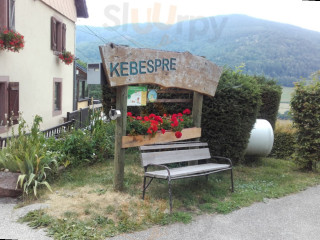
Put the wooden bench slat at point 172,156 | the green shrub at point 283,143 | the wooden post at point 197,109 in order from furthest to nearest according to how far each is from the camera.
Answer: the green shrub at point 283,143, the wooden post at point 197,109, the wooden bench slat at point 172,156

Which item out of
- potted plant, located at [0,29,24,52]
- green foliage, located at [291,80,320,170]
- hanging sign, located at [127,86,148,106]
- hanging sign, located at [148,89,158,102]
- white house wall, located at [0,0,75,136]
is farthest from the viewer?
white house wall, located at [0,0,75,136]

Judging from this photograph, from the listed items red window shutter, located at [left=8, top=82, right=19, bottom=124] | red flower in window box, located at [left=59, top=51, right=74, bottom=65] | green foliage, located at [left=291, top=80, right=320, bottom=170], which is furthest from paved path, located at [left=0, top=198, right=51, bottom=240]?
red flower in window box, located at [left=59, top=51, right=74, bottom=65]

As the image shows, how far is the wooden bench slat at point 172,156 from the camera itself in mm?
4882

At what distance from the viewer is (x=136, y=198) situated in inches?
185

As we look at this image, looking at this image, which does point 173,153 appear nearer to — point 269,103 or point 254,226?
point 254,226

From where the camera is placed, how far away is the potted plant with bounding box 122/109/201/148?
4965 mm

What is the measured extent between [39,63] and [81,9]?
5.40 m

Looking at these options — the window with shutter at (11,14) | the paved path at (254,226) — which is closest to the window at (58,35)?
the window with shutter at (11,14)

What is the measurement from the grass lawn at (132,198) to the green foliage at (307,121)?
0.71 m

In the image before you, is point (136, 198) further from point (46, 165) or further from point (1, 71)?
point (1, 71)

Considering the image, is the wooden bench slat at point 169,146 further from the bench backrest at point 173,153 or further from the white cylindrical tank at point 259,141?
the white cylindrical tank at point 259,141

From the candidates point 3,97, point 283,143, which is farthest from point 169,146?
point 283,143

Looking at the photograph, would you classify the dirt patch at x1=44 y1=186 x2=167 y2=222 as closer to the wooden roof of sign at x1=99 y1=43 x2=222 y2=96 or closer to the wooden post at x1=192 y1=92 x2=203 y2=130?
the wooden roof of sign at x1=99 y1=43 x2=222 y2=96

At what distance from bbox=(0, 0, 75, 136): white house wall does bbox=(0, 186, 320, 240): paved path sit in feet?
20.0
